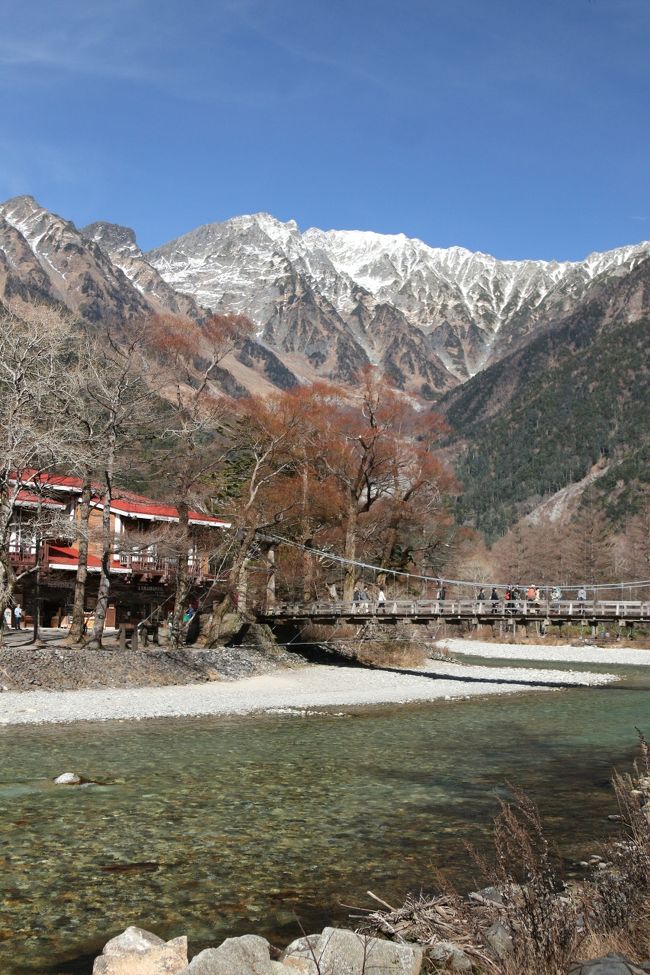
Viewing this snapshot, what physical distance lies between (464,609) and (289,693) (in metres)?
9.60

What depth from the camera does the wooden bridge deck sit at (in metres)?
32.7

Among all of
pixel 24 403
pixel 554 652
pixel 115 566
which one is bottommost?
Result: pixel 554 652

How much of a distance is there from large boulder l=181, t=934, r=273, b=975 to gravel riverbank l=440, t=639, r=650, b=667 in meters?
50.5

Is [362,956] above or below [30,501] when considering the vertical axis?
below

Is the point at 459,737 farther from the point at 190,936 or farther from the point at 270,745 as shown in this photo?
the point at 190,936

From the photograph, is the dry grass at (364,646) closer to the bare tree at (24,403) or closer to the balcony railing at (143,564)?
the balcony railing at (143,564)

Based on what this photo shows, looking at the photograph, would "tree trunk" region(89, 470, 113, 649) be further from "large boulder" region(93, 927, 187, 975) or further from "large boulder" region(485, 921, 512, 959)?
"large boulder" region(485, 921, 512, 959)

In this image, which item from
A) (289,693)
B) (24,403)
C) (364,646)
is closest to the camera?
(24,403)

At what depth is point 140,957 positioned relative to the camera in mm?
6027

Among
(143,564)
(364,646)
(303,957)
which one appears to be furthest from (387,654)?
(303,957)

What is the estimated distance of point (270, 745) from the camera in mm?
18234

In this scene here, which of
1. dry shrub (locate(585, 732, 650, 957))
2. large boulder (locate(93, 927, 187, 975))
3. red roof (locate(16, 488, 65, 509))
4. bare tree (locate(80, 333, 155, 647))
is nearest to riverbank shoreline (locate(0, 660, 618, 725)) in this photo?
bare tree (locate(80, 333, 155, 647))

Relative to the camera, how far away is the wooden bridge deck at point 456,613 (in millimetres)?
32688

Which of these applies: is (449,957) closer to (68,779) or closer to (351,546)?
(68,779)
